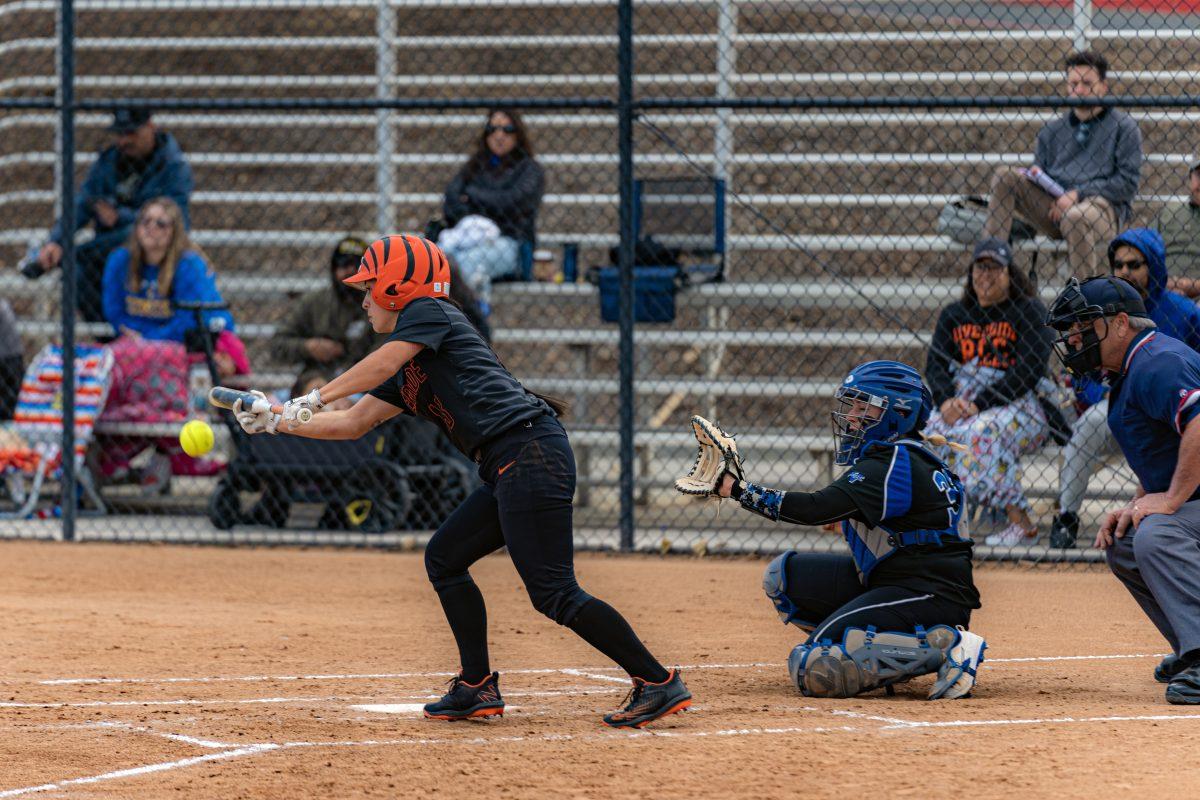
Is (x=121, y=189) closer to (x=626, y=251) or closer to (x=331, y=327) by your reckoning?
(x=331, y=327)

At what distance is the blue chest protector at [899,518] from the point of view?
604cm

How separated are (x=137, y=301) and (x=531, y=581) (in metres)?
6.97

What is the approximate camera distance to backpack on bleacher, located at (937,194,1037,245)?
1066cm

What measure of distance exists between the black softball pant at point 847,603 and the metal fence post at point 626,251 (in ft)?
13.0

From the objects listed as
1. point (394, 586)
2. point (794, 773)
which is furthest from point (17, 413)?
point (794, 773)

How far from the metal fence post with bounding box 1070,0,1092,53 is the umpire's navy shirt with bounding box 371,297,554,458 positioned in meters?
7.28

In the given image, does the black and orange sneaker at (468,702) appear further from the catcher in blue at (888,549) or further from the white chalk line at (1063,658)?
the white chalk line at (1063,658)

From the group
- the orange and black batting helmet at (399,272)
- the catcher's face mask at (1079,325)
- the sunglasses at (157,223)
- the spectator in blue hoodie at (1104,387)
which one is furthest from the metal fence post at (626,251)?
the orange and black batting helmet at (399,272)

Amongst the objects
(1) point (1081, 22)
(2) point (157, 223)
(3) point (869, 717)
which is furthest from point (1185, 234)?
(2) point (157, 223)

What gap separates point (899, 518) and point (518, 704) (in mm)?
1535

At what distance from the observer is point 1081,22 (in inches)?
470

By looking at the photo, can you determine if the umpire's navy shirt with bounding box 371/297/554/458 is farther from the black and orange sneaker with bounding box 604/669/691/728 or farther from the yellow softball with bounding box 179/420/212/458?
the black and orange sneaker with bounding box 604/669/691/728

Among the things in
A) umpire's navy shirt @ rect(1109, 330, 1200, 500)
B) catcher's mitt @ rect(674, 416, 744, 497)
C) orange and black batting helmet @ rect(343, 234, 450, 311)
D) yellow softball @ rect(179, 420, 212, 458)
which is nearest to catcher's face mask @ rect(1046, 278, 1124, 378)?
umpire's navy shirt @ rect(1109, 330, 1200, 500)

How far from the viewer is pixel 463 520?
227 inches
